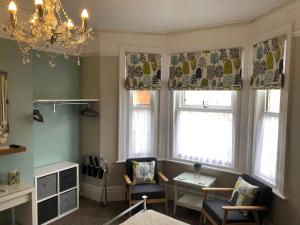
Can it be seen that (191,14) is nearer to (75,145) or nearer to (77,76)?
(77,76)

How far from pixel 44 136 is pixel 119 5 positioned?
87.8 inches

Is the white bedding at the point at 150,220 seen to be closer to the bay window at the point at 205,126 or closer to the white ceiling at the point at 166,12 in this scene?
the bay window at the point at 205,126

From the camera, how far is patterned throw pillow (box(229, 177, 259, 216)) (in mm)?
2961

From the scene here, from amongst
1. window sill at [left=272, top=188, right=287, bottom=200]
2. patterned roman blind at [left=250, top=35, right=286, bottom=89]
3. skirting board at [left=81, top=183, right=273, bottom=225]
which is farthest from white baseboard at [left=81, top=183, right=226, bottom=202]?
patterned roman blind at [left=250, top=35, right=286, bottom=89]

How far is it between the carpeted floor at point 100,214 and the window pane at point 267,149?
1.17m

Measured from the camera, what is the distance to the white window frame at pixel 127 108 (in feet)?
13.3

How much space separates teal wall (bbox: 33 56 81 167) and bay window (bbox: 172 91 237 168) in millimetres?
1711

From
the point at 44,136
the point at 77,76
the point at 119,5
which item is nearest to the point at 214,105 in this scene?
the point at 119,5

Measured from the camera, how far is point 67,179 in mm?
3734

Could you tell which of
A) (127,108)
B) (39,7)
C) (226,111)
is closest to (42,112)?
(127,108)

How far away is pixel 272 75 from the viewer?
300 centimetres

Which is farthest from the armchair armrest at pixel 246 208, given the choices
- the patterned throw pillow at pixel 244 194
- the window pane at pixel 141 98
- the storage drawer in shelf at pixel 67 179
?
the storage drawer in shelf at pixel 67 179

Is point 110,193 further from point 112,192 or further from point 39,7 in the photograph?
point 39,7

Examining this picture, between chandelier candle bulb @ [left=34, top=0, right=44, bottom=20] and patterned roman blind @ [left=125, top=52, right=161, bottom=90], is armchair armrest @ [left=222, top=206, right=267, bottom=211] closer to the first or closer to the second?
patterned roman blind @ [left=125, top=52, right=161, bottom=90]
